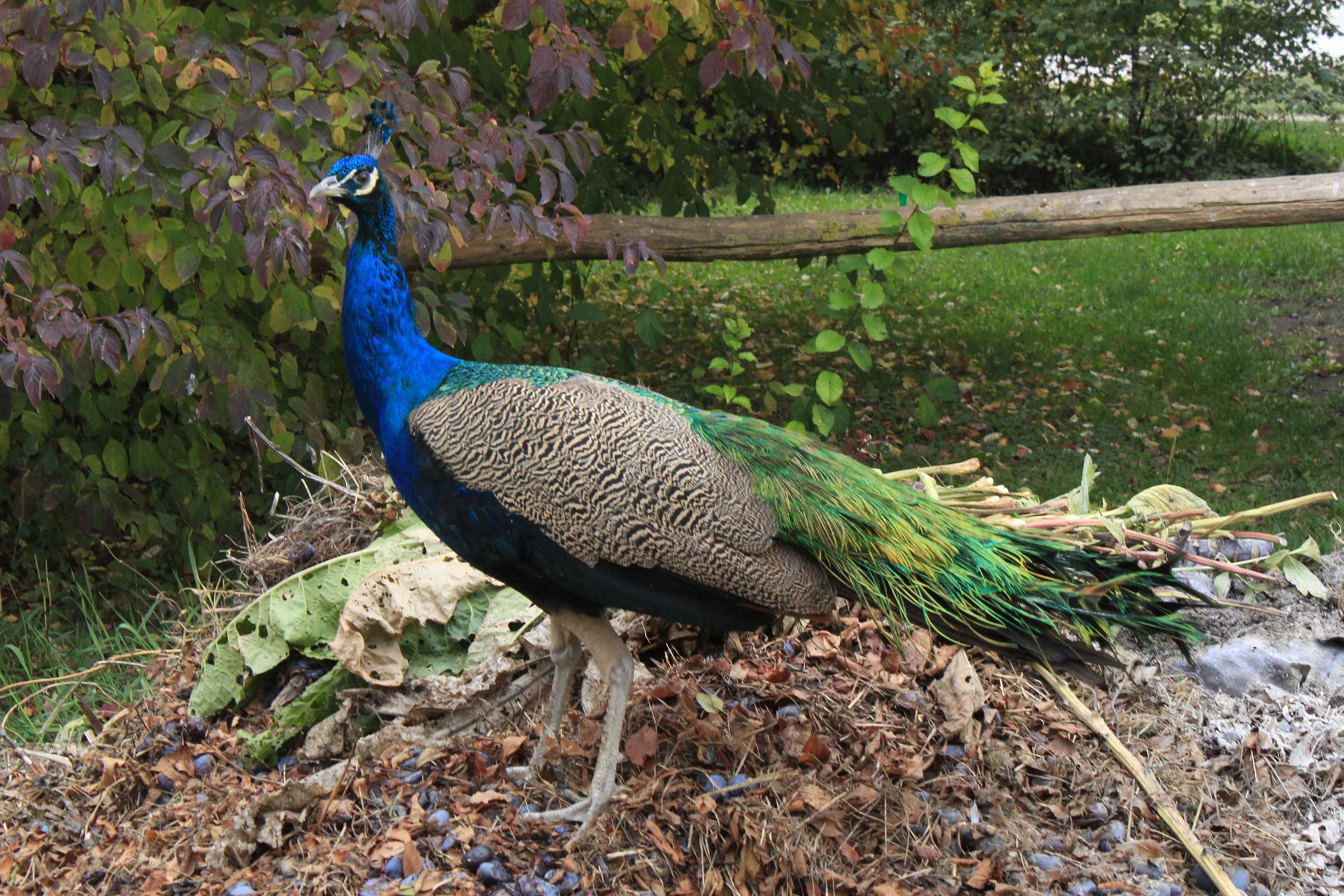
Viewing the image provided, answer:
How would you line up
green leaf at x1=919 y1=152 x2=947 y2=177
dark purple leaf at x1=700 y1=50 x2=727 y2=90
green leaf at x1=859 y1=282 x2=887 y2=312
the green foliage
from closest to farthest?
the green foliage, dark purple leaf at x1=700 y1=50 x2=727 y2=90, green leaf at x1=919 y1=152 x2=947 y2=177, green leaf at x1=859 y1=282 x2=887 y2=312

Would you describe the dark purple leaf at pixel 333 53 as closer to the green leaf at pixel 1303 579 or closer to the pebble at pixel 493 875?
the pebble at pixel 493 875

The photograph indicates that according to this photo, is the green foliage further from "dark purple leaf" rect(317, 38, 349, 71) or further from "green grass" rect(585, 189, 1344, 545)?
"green grass" rect(585, 189, 1344, 545)

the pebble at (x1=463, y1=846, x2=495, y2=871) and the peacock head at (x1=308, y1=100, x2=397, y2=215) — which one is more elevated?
the peacock head at (x1=308, y1=100, x2=397, y2=215)

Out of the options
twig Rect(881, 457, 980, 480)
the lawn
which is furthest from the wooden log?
twig Rect(881, 457, 980, 480)

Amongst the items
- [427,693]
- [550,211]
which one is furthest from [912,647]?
[550,211]

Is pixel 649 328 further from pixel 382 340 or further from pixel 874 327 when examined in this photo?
pixel 382 340

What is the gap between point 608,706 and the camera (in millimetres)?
2930

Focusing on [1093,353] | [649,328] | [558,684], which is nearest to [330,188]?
[558,684]

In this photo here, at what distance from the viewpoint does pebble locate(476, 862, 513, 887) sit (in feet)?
8.73

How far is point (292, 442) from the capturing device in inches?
175

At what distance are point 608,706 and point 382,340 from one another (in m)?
1.03

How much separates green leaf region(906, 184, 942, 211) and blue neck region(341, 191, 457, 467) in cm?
265

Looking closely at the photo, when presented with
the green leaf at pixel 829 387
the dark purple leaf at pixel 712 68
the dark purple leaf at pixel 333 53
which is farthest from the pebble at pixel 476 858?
the green leaf at pixel 829 387

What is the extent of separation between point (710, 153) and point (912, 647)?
3.53 m
